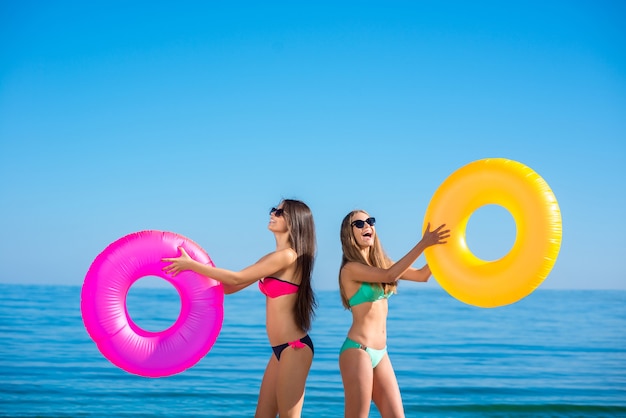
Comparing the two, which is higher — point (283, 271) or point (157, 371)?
point (283, 271)

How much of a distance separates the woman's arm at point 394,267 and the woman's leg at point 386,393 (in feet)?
1.59

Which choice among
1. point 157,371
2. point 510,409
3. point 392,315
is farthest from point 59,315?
point 157,371

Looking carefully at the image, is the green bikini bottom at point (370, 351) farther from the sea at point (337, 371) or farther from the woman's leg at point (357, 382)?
the sea at point (337, 371)

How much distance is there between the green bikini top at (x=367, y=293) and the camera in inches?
172

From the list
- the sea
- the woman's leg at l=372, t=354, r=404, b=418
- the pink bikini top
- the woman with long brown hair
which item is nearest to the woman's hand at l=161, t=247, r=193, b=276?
the woman with long brown hair

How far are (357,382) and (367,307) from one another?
44cm

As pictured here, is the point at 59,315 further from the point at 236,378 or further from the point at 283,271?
the point at 283,271

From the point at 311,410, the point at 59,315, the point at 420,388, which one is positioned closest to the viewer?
the point at 311,410

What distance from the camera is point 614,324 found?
71.4 feet

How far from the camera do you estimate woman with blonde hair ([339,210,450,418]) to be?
13.9ft

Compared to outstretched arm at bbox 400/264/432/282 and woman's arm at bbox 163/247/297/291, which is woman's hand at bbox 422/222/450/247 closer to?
outstretched arm at bbox 400/264/432/282

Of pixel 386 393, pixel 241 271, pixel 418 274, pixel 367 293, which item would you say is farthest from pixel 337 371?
pixel 241 271

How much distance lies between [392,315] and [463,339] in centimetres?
605

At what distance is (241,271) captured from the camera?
4.32m
